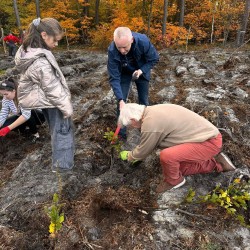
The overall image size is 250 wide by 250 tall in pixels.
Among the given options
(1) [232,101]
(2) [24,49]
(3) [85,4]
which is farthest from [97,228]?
(3) [85,4]

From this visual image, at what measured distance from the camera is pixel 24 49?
333 cm

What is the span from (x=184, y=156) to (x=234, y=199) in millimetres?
776

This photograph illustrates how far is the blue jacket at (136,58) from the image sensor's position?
166 inches

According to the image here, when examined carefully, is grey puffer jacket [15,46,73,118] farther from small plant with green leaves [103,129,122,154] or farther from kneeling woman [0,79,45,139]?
kneeling woman [0,79,45,139]

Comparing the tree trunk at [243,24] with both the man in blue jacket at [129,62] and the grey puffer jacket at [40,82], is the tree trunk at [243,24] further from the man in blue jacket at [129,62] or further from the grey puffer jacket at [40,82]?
the grey puffer jacket at [40,82]

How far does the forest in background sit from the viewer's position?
20.2m

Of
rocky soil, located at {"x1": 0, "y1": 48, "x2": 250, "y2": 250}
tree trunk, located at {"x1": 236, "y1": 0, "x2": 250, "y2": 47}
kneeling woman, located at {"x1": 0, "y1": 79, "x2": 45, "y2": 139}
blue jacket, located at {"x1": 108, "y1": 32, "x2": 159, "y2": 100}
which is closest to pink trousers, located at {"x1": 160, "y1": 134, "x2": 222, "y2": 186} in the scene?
rocky soil, located at {"x1": 0, "y1": 48, "x2": 250, "y2": 250}

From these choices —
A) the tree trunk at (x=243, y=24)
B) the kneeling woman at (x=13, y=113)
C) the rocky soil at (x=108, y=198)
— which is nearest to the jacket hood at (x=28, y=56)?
the kneeling woman at (x=13, y=113)

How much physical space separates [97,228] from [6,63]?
13.0 metres

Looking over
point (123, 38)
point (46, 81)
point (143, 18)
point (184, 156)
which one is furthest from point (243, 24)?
point (46, 81)

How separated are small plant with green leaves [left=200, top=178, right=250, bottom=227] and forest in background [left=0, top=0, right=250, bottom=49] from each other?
57.6ft

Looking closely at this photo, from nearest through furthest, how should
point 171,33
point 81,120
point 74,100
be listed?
→ point 81,120
point 74,100
point 171,33

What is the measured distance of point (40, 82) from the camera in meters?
3.40

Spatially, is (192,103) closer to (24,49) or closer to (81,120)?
(81,120)
